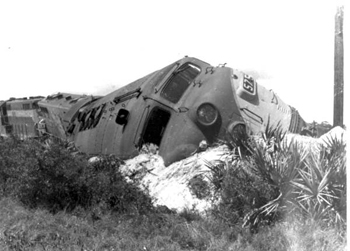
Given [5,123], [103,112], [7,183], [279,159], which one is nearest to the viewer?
[279,159]

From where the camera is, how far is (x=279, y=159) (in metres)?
7.29

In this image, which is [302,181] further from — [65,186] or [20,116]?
[20,116]

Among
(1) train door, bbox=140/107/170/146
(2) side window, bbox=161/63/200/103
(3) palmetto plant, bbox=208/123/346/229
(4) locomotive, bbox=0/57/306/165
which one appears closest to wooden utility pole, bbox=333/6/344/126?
(3) palmetto plant, bbox=208/123/346/229

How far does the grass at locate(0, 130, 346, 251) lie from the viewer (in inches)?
257

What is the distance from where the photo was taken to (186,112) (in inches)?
412

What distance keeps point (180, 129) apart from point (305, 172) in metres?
4.09

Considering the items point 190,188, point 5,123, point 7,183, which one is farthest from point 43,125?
point 190,188

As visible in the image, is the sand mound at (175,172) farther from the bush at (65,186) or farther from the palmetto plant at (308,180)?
the palmetto plant at (308,180)

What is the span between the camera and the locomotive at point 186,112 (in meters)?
10.2

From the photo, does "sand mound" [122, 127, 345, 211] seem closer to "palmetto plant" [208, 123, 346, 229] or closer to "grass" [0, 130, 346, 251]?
"grass" [0, 130, 346, 251]

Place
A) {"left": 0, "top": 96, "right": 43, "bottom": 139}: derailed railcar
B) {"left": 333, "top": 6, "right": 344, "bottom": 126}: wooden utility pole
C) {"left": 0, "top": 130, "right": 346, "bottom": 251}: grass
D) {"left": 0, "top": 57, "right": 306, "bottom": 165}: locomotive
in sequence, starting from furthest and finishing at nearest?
{"left": 0, "top": 96, "right": 43, "bottom": 139}: derailed railcar → {"left": 0, "top": 57, "right": 306, "bottom": 165}: locomotive → {"left": 333, "top": 6, "right": 344, "bottom": 126}: wooden utility pole → {"left": 0, "top": 130, "right": 346, "bottom": 251}: grass

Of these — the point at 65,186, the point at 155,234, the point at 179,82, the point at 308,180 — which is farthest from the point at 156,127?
the point at 308,180

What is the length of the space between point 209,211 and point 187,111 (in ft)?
10.5

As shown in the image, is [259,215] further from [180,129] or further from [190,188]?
[180,129]
